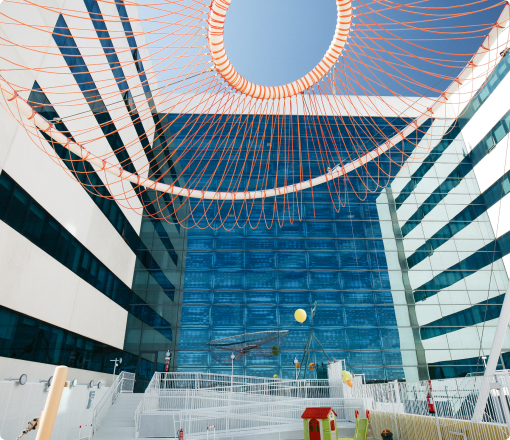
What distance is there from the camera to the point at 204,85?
8984mm

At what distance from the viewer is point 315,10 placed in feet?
23.6

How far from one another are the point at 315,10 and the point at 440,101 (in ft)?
10.2

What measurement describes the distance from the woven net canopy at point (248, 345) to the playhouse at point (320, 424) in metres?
8.46

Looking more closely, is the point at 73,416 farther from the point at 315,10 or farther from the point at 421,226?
the point at 421,226

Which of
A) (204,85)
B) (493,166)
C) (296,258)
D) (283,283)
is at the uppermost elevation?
(493,166)

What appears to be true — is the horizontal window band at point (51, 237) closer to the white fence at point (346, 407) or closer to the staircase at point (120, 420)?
the staircase at point (120, 420)

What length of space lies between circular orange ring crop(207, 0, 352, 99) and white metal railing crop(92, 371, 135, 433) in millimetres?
12234

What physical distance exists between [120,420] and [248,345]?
7114 mm

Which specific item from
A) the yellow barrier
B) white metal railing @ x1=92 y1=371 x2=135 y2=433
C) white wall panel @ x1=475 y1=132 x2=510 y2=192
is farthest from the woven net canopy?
white wall panel @ x1=475 y1=132 x2=510 y2=192

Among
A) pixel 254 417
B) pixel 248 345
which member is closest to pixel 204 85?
pixel 254 417

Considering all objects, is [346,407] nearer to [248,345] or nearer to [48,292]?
[248,345]

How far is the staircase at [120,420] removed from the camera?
11.7 metres

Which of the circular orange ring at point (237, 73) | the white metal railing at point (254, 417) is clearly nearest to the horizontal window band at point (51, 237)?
the white metal railing at point (254, 417)

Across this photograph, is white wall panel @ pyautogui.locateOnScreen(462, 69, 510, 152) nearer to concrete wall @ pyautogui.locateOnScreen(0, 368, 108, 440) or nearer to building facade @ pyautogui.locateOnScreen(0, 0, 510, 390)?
building facade @ pyautogui.locateOnScreen(0, 0, 510, 390)
